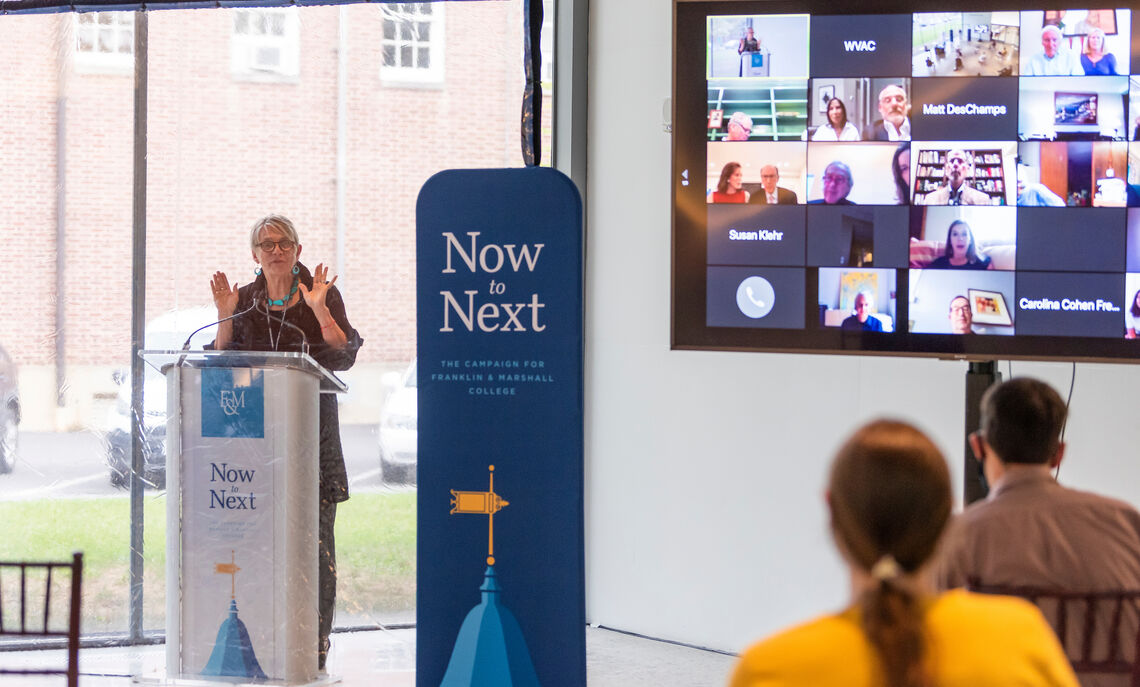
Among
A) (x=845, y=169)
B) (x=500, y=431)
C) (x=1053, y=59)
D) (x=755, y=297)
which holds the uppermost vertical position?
(x=1053, y=59)

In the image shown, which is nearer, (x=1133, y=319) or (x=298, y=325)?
(x=1133, y=319)

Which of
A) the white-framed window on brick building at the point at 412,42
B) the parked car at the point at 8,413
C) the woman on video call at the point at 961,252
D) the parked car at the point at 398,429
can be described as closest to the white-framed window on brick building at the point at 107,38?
the white-framed window on brick building at the point at 412,42

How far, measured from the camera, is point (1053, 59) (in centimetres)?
296

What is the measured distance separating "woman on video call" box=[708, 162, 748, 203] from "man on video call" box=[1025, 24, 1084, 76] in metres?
0.84

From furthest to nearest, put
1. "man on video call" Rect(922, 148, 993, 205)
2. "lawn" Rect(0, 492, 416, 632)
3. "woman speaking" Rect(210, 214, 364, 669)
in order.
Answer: "lawn" Rect(0, 492, 416, 632) → "woman speaking" Rect(210, 214, 364, 669) → "man on video call" Rect(922, 148, 993, 205)

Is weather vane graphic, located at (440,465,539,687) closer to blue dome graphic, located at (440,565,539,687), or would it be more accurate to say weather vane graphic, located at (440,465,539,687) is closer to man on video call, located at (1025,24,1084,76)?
blue dome graphic, located at (440,565,539,687)

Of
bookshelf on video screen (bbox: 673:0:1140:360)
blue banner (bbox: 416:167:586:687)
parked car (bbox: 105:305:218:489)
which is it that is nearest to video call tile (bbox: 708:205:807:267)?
bookshelf on video screen (bbox: 673:0:1140:360)

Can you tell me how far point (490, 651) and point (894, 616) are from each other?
2.03 metres

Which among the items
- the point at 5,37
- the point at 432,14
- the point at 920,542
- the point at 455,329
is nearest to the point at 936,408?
the point at 455,329

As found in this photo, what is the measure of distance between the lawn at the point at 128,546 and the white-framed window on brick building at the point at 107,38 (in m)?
1.63

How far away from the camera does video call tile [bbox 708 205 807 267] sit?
10.3 feet

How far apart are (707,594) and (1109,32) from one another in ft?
7.97

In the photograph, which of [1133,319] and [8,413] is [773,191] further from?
[8,413]

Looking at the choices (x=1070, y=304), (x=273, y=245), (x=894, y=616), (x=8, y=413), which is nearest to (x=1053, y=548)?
(x=894, y=616)
